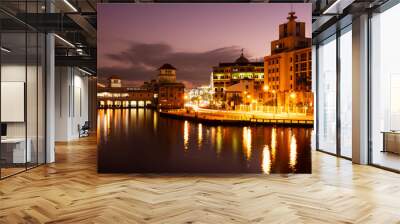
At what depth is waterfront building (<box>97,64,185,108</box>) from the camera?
7.54m

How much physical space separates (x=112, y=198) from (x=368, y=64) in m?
6.03

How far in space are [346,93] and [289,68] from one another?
248cm

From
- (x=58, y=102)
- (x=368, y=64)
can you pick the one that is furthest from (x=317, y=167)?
(x=58, y=102)

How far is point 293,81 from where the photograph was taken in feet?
26.2

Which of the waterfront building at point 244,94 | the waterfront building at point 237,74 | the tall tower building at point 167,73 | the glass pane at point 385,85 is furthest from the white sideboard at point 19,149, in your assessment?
the glass pane at point 385,85

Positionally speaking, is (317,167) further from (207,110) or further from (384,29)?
(384,29)

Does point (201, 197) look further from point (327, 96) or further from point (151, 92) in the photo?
point (327, 96)

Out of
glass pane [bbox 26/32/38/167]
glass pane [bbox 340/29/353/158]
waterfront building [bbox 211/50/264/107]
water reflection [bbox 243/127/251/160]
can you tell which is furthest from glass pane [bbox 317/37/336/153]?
glass pane [bbox 26/32/38/167]

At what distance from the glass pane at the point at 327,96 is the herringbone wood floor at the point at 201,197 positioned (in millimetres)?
2817

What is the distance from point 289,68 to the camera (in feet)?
24.9

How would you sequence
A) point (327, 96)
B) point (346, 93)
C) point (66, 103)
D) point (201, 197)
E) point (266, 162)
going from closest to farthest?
point (201, 197)
point (266, 162)
point (346, 93)
point (327, 96)
point (66, 103)

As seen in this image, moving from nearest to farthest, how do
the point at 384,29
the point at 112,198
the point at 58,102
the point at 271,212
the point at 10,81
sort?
the point at 271,212
the point at 112,198
the point at 10,81
the point at 384,29
the point at 58,102

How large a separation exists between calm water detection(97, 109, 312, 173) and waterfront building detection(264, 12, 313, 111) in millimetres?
657

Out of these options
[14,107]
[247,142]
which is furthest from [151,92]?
[14,107]
